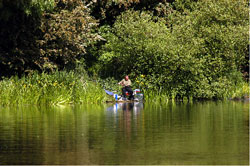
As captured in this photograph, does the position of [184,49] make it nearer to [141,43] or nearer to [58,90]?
[141,43]

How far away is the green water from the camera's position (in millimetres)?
11141

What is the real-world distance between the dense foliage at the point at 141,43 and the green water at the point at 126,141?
1474 centimetres

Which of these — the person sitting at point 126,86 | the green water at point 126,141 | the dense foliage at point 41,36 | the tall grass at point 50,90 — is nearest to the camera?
the green water at point 126,141

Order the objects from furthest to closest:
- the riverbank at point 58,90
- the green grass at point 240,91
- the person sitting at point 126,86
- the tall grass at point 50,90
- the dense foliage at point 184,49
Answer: the green grass at point 240,91, the dense foliage at point 184,49, the person sitting at point 126,86, the riverbank at point 58,90, the tall grass at point 50,90

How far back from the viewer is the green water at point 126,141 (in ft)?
36.6

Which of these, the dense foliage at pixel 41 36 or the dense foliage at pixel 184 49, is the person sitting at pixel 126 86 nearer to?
the dense foliage at pixel 184 49

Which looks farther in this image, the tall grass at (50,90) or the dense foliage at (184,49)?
A: the dense foliage at (184,49)

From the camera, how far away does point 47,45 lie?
35438 millimetres

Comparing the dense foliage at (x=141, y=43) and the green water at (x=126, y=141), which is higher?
the dense foliage at (x=141, y=43)

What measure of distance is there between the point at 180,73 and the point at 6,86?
11.5 meters

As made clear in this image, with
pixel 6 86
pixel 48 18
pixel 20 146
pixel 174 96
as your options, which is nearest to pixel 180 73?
pixel 174 96

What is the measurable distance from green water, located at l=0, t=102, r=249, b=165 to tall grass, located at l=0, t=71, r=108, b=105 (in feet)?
35.9

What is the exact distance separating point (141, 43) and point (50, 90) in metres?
7.97

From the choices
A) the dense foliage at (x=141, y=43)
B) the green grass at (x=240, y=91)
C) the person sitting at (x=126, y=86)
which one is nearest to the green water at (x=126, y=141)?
the dense foliage at (x=141, y=43)
